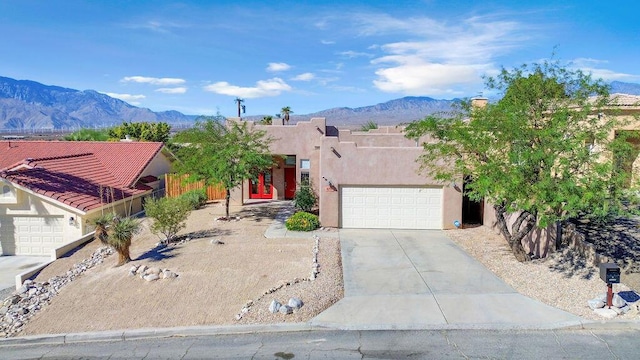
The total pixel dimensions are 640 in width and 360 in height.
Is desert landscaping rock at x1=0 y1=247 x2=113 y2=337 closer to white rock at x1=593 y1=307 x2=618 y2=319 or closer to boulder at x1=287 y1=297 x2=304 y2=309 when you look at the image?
boulder at x1=287 y1=297 x2=304 y2=309

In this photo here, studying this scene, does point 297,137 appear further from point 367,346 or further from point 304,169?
point 367,346

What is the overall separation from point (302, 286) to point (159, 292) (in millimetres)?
4013

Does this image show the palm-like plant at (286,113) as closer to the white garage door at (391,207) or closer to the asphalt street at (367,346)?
the white garage door at (391,207)

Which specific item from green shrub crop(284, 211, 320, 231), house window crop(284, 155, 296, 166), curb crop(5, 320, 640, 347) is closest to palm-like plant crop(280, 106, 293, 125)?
house window crop(284, 155, 296, 166)

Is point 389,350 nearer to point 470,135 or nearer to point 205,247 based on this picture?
point 470,135

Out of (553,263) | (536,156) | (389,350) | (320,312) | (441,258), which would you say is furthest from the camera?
(441,258)

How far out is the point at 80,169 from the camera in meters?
23.2

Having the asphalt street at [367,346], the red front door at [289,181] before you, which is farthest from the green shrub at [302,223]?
the asphalt street at [367,346]

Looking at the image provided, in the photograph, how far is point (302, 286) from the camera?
11.9 metres

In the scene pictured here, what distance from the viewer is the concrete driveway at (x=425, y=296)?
9975mm

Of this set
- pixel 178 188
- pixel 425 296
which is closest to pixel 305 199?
pixel 178 188

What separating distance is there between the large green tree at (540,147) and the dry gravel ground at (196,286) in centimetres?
554

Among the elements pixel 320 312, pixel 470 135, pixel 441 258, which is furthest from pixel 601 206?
pixel 320 312

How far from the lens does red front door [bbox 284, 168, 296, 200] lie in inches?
1071
